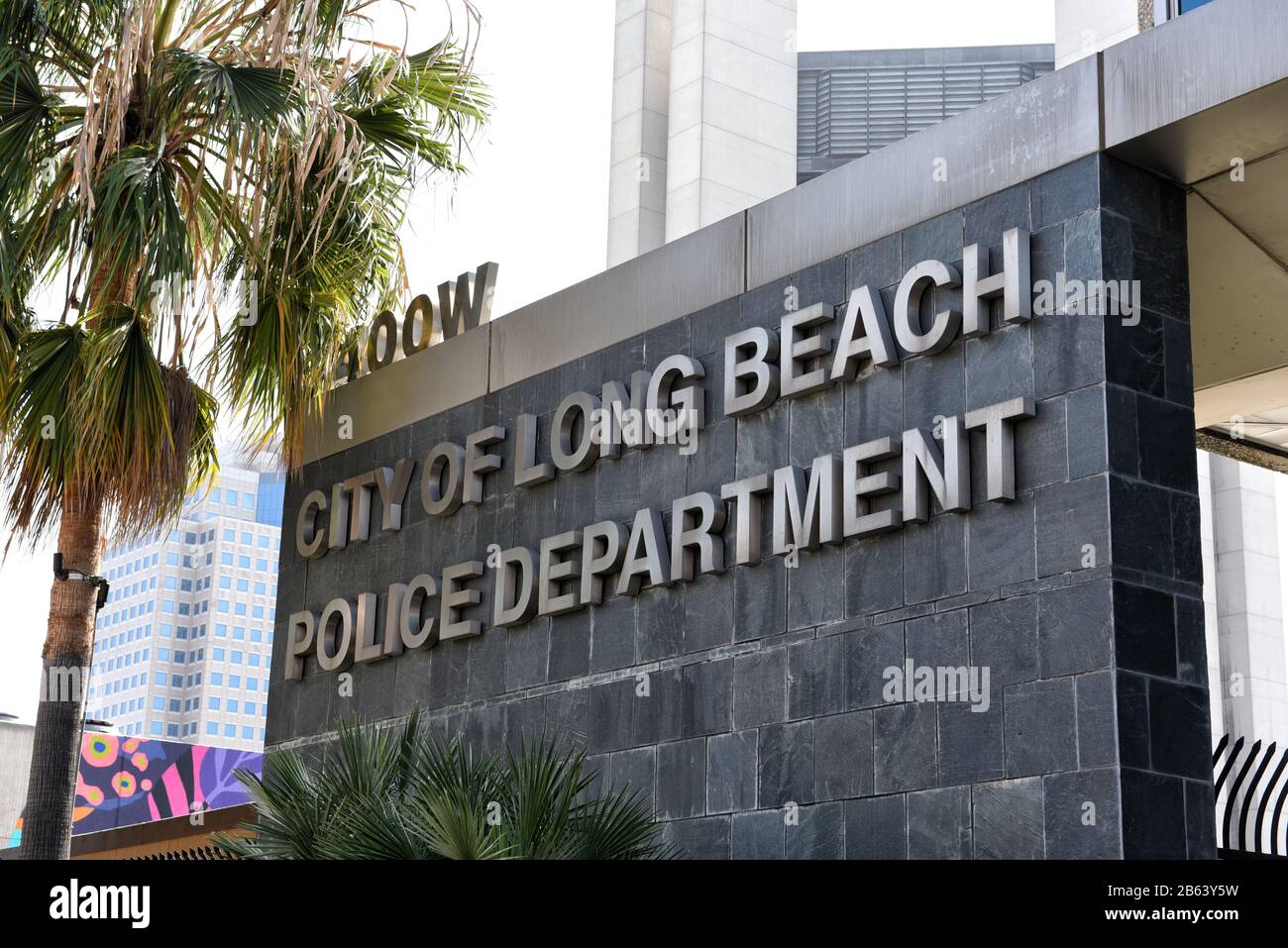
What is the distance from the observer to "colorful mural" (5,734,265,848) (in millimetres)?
31984

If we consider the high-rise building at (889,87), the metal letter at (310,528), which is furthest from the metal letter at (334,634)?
the high-rise building at (889,87)

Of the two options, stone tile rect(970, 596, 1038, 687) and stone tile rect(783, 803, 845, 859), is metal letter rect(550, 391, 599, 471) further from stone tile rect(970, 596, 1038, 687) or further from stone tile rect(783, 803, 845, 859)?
stone tile rect(970, 596, 1038, 687)

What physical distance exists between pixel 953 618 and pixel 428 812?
2.96 metres

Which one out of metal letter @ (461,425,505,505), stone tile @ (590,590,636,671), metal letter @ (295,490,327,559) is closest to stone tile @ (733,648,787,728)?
stone tile @ (590,590,636,671)

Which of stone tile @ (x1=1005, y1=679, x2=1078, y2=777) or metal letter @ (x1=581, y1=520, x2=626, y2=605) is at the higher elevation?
metal letter @ (x1=581, y1=520, x2=626, y2=605)

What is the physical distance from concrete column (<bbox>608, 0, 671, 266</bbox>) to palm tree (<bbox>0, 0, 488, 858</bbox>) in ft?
71.2

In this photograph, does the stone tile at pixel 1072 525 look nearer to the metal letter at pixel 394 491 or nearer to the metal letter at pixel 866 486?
the metal letter at pixel 866 486

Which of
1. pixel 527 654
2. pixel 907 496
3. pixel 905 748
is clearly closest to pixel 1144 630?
pixel 905 748

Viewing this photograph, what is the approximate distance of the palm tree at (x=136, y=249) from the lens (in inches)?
464

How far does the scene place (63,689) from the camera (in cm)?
1191
